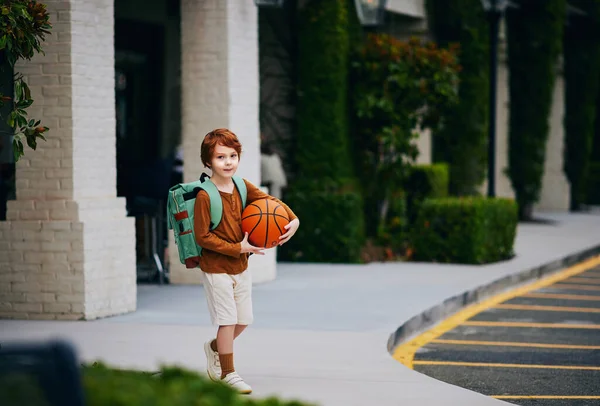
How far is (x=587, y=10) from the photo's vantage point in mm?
27078

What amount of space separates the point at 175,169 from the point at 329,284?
2444 mm

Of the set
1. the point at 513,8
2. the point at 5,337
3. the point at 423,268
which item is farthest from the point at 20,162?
the point at 513,8

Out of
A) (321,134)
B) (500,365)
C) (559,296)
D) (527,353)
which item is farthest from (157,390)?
(321,134)

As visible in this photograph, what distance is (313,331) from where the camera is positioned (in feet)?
31.4

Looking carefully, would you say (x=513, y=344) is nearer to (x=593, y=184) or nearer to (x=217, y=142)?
(x=217, y=142)

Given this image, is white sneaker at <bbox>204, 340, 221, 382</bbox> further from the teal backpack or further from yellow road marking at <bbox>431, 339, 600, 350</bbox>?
yellow road marking at <bbox>431, 339, 600, 350</bbox>

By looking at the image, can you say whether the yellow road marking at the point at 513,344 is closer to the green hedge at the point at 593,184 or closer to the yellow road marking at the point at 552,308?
the yellow road marking at the point at 552,308

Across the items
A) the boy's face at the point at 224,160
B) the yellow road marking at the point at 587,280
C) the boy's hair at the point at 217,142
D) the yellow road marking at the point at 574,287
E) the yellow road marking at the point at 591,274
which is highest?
the boy's hair at the point at 217,142

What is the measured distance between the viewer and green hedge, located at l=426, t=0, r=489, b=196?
1875 centimetres

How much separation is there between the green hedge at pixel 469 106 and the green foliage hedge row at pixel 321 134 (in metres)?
3.56

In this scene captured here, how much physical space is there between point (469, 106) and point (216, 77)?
6.97 m

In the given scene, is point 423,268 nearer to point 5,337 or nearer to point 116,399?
point 5,337

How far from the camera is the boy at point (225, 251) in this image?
22.6ft

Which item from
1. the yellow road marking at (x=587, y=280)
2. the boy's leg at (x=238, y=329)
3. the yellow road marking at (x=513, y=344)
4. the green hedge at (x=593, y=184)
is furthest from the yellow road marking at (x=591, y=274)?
the green hedge at (x=593, y=184)
